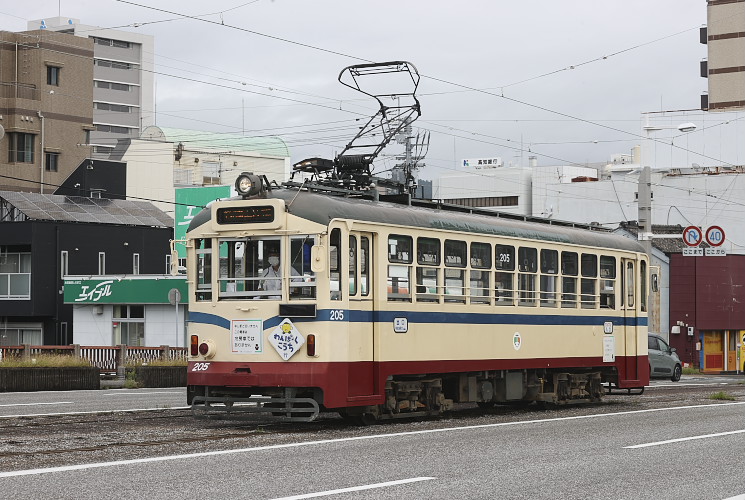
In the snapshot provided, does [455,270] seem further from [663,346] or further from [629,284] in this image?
[663,346]

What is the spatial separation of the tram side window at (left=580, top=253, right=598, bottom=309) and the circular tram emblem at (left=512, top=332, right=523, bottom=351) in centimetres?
236

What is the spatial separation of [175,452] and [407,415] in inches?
213

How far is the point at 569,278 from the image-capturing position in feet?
69.2

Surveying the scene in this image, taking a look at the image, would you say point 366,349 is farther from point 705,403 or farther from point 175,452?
point 705,403

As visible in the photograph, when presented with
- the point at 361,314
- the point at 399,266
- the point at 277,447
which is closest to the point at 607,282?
the point at 399,266

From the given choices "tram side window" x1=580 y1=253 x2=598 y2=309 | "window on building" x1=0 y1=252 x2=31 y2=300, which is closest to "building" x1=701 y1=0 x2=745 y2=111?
"window on building" x1=0 y1=252 x2=31 y2=300

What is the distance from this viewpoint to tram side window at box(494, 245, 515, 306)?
62.2ft

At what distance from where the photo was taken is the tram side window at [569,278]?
68.4 ft

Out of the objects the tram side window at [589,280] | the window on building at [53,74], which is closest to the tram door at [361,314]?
the tram side window at [589,280]

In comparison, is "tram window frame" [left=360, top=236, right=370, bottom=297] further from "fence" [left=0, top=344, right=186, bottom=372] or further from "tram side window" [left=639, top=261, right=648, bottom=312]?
"fence" [left=0, top=344, right=186, bottom=372]

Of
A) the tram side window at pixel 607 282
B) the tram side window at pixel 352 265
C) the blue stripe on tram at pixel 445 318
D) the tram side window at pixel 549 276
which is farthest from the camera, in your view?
the tram side window at pixel 607 282

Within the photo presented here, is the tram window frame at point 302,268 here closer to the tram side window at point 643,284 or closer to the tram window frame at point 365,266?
the tram window frame at point 365,266

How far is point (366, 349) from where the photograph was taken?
16.2m

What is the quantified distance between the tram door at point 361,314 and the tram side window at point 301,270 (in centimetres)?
57
